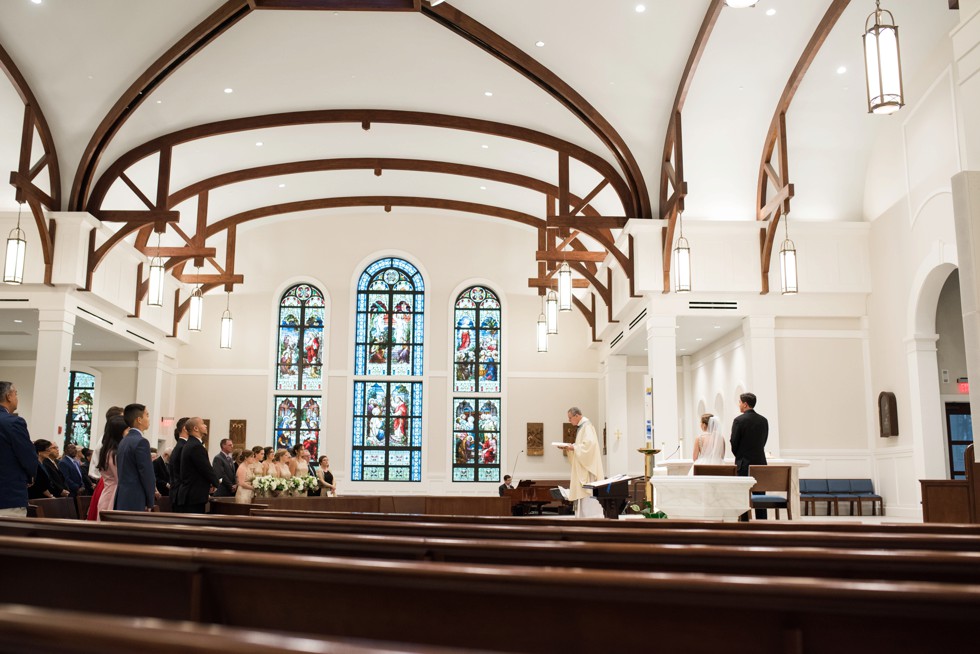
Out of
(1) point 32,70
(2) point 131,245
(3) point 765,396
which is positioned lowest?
(3) point 765,396

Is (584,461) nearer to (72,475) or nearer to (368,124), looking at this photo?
(72,475)

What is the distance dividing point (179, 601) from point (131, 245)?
15.2 meters

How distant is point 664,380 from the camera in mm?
13656

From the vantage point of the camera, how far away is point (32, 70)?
11891mm

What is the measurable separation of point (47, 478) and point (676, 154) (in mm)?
8900

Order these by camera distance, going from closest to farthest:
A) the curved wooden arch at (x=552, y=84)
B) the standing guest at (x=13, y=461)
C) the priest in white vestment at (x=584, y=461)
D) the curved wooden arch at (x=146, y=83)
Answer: the standing guest at (x=13, y=461)
the priest in white vestment at (x=584, y=461)
the curved wooden arch at (x=146, y=83)
the curved wooden arch at (x=552, y=84)

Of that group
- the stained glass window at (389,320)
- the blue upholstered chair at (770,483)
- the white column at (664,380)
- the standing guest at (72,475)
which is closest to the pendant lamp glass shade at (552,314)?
the white column at (664,380)

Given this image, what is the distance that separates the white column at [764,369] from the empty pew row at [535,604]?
12.4m

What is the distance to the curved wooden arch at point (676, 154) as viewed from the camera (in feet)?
34.9

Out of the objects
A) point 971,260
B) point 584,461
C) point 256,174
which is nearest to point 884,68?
point 971,260

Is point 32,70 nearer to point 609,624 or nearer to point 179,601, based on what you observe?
point 179,601

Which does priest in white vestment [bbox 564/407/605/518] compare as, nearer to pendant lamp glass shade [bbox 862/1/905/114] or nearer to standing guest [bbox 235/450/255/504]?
standing guest [bbox 235/450/255/504]

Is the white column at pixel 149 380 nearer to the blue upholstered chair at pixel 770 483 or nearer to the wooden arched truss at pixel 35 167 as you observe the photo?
the wooden arched truss at pixel 35 167

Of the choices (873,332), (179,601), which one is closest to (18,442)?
(179,601)
